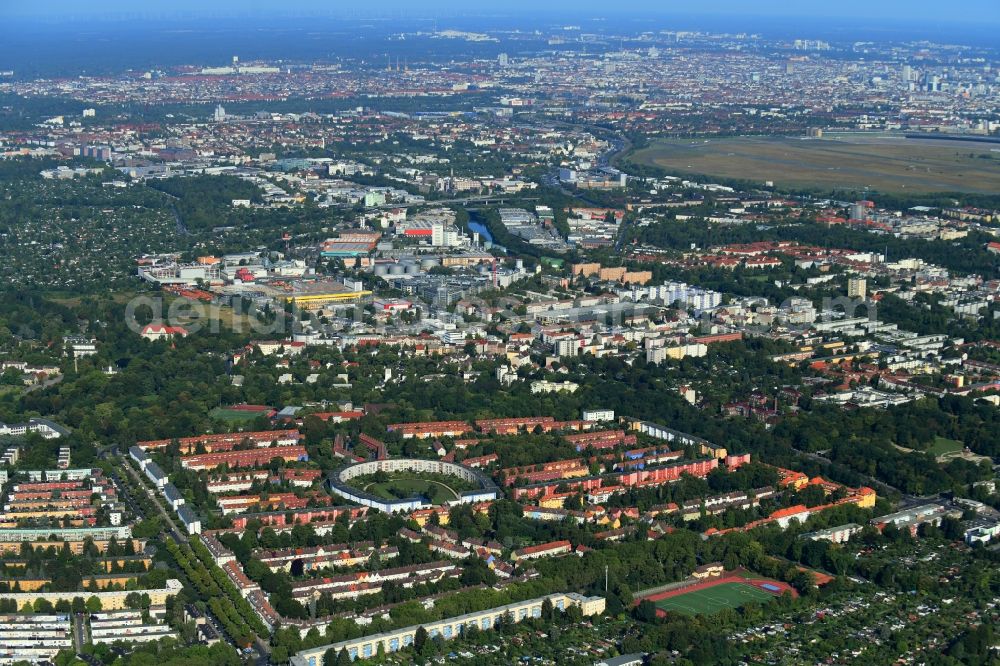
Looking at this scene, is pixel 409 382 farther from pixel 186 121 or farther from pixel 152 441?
pixel 186 121

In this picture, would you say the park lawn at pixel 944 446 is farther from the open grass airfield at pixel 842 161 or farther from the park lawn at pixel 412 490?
the open grass airfield at pixel 842 161

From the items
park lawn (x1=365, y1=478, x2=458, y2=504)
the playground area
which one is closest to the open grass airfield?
park lawn (x1=365, y1=478, x2=458, y2=504)

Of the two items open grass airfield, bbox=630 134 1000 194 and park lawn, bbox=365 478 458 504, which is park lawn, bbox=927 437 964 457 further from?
open grass airfield, bbox=630 134 1000 194

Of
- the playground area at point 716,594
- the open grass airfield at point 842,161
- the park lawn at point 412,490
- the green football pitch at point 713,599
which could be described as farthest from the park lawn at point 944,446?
the open grass airfield at point 842,161

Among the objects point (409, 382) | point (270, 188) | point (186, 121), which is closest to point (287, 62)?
point (186, 121)

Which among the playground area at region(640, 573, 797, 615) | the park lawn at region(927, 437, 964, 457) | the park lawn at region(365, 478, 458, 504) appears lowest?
the park lawn at region(927, 437, 964, 457)

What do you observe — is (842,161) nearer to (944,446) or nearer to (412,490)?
(944,446)
